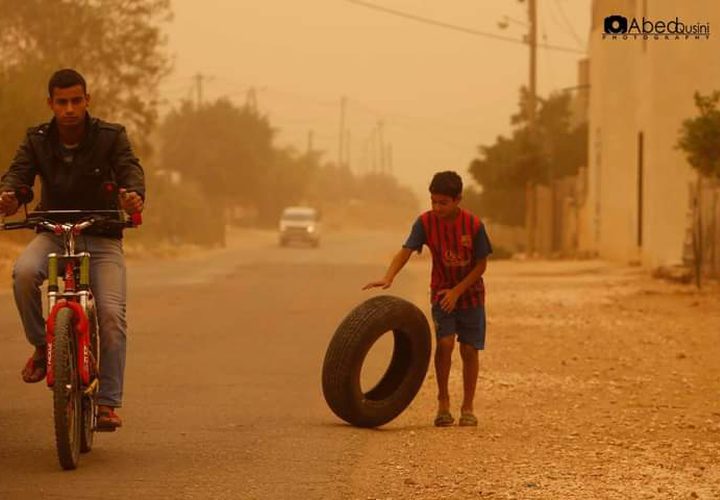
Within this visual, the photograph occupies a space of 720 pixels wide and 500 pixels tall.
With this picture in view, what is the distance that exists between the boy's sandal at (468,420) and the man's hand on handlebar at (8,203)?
11.0 ft

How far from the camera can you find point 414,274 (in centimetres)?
3506

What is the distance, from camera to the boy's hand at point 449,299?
31.6 feet

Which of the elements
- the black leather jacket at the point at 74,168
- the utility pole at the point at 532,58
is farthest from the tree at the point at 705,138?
the utility pole at the point at 532,58

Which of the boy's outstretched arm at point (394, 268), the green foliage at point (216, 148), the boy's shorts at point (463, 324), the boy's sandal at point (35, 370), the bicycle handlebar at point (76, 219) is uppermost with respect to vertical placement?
the green foliage at point (216, 148)

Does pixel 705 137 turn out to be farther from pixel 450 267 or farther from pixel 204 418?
pixel 204 418

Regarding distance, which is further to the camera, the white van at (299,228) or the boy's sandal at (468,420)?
the white van at (299,228)

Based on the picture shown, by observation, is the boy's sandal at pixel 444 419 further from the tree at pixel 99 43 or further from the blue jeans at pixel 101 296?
the tree at pixel 99 43

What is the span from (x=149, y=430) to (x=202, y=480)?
1805mm

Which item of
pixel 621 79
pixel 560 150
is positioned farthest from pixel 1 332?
pixel 560 150

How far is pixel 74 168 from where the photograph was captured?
816 cm

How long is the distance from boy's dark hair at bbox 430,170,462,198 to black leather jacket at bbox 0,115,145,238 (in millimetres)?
2093

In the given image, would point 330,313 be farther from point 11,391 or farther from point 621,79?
point 621,79

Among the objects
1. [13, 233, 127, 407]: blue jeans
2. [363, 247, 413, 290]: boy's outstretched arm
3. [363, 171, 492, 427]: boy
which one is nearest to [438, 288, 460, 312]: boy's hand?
[363, 171, 492, 427]: boy

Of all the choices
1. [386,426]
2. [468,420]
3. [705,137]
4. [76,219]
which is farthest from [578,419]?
[705,137]
